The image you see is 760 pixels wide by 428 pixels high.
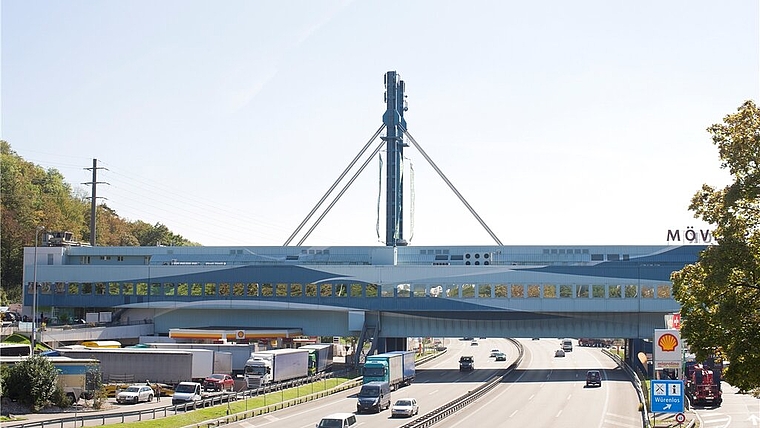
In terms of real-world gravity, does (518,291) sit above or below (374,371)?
above

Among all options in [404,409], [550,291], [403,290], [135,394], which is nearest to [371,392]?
[404,409]

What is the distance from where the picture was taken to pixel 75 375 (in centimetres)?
5472

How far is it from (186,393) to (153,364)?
281 inches

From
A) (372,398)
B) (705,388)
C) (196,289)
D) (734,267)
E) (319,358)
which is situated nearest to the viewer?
(734,267)

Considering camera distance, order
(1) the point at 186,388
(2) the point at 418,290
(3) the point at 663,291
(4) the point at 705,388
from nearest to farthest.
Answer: (1) the point at 186,388, (4) the point at 705,388, (3) the point at 663,291, (2) the point at 418,290

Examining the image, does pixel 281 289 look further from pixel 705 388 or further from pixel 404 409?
pixel 705 388

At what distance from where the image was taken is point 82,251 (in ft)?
328

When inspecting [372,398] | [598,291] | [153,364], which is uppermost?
[598,291]

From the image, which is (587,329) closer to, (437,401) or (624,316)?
(624,316)

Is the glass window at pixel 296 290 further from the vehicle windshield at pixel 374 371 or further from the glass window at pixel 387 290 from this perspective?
the vehicle windshield at pixel 374 371

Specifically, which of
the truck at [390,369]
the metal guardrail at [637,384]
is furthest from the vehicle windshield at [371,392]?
the metal guardrail at [637,384]

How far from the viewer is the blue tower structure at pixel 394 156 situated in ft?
340

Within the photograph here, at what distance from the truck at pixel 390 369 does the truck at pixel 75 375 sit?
63.3 ft

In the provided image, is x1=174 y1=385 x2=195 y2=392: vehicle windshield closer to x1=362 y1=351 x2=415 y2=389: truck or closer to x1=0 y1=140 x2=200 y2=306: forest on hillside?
x1=362 y1=351 x2=415 y2=389: truck
